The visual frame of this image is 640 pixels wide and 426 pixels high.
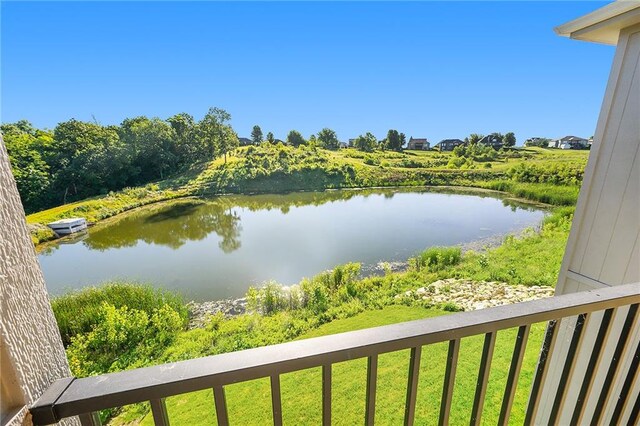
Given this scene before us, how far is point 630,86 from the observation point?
157 centimetres

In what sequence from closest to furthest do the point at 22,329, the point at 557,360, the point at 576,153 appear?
the point at 22,329
the point at 557,360
the point at 576,153

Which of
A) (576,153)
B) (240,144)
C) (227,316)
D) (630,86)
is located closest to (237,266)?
(227,316)

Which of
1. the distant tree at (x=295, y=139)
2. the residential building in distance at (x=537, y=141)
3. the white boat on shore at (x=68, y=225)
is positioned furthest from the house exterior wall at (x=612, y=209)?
the residential building in distance at (x=537, y=141)

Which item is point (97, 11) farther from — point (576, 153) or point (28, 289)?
point (576, 153)

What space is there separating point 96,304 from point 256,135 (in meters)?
21.1

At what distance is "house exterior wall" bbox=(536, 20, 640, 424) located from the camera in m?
1.54

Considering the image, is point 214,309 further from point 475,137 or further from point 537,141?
point 537,141

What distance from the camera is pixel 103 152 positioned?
34.8 feet

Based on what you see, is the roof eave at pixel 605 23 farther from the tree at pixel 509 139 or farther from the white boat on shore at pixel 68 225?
the tree at pixel 509 139

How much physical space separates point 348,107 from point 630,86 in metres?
19.4

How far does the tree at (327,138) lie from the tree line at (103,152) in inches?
313

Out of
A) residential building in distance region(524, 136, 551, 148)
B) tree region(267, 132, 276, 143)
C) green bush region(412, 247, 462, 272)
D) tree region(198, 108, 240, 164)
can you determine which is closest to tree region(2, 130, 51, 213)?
green bush region(412, 247, 462, 272)

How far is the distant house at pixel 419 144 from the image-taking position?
3105cm

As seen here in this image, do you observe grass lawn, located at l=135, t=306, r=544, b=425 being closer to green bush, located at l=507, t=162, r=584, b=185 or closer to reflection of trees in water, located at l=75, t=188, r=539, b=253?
reflection of trees in water, located at l=75, t=188, r=539, b=253
